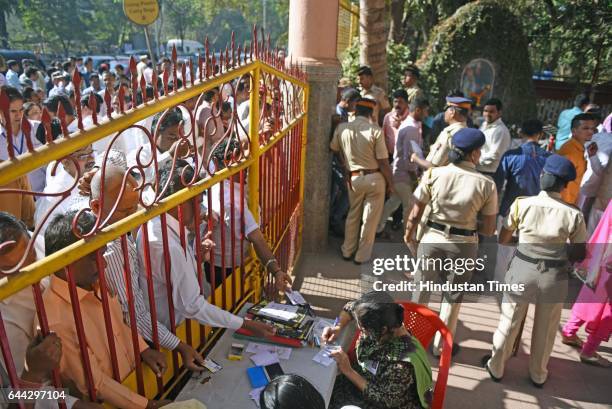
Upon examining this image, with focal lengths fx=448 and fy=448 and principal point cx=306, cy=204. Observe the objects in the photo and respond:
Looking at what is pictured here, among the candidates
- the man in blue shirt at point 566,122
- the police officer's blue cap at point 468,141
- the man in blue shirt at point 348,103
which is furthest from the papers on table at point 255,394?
the man in blue shirt at point 566,122

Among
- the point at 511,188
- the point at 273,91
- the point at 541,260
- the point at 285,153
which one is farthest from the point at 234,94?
the point at 511,188

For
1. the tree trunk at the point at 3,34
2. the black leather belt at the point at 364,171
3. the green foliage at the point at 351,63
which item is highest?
the tree trunk at the point at 3,34

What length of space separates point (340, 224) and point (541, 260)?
9.59 feet

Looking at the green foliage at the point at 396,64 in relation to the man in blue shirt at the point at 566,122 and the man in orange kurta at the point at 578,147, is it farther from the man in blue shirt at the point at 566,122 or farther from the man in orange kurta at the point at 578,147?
the man in orange kurta at the point at 578,147

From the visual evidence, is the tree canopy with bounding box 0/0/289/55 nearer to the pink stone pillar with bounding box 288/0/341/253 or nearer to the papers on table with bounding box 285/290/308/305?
the pink stone pillar with bounding box 288/0/341/253

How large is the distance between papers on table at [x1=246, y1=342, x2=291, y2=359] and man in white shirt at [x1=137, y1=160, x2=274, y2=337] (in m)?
0.13

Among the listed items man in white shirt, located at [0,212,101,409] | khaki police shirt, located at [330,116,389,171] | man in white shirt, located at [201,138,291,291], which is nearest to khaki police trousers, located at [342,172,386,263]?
khaki police shirt, located at [330,116,389,171]

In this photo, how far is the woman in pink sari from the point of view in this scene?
3.56 m

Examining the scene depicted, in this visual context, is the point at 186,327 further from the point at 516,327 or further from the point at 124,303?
the point at 516,327

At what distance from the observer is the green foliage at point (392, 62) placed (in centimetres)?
955

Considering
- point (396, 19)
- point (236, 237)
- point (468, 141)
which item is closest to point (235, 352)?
point (236, 237)

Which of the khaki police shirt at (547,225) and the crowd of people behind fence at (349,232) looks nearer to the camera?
the crowd of people behind fence at (349,232)

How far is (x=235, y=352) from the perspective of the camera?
2.26 m

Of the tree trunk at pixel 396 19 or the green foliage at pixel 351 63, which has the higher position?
the tree trunk at pixel 396 19
